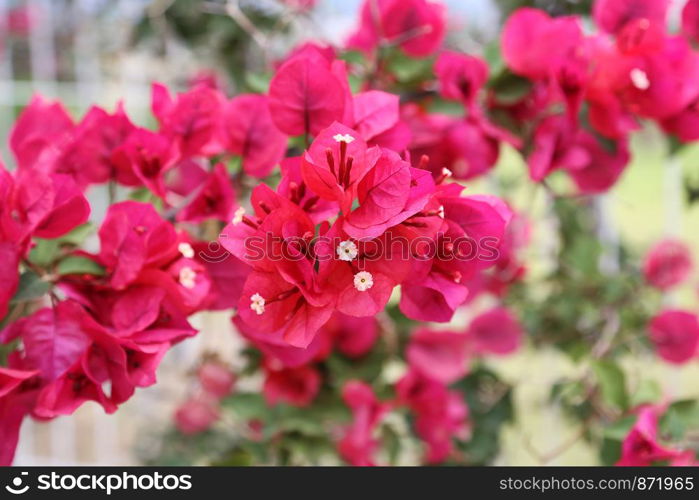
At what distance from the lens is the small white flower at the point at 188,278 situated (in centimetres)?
44

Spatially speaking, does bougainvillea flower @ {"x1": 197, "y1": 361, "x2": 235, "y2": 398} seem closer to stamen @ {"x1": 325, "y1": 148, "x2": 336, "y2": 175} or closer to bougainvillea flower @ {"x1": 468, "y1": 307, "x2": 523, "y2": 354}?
bougainvillea flower @ {"x1": 468, "y1": 307, "x2": 523, "y2": 354}

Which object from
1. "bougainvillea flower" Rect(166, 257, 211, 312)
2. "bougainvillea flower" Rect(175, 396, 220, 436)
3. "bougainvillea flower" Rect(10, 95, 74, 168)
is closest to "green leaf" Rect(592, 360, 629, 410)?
"bougainvillea flower" Rect(166, 257, 211, 312)

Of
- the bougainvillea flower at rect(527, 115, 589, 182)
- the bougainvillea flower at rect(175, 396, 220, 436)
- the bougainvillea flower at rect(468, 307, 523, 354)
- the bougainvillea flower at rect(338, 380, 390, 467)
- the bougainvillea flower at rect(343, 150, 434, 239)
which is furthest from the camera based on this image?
the bougainvillea flower at rect(175, 396, 220, 436)

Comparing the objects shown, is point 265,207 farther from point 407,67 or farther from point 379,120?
point 407,67

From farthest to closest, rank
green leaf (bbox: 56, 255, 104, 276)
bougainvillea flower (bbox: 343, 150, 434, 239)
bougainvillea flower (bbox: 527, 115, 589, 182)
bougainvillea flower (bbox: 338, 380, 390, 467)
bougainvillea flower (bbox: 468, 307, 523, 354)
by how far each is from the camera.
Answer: bougainvillea flower (bbox: 468, 307, 523, 354)
bougainvillea flower (bbox: 338, 380, 390, 467)
bougainvillea flower (bbox: 527, 115, 589, 182)
green leaf (bbox: 56, 255, 104, 276)
bougainvillea flower (bbox: 343, 150, 434, 239)

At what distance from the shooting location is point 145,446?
4.56ft

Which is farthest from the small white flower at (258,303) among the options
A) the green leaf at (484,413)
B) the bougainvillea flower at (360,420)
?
the green leaf at (484,413)

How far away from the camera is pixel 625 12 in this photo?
60 centimetres

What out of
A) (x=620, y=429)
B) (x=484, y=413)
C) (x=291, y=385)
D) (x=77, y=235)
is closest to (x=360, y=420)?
(x=291, y=385)

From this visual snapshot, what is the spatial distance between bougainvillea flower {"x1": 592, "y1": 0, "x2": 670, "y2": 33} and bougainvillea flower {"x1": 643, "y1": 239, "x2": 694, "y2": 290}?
483mm

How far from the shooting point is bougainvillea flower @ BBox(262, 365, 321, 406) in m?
0.81

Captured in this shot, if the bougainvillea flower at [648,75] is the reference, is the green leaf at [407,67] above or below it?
below

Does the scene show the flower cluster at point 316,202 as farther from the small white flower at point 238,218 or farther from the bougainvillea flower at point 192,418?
the bougainvillea flower at point 192,418

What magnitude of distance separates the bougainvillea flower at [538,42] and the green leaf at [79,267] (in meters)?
0.36
